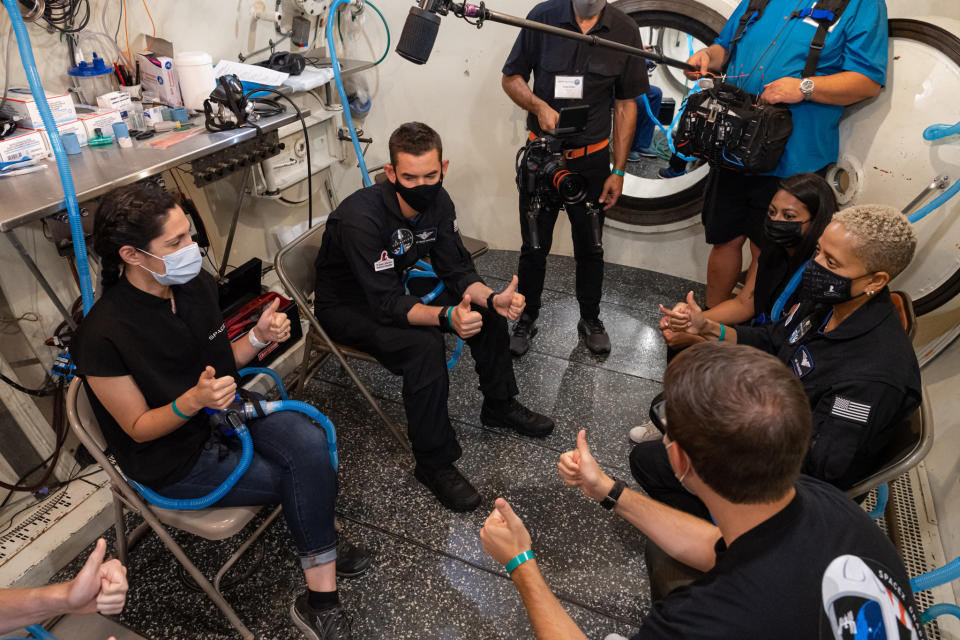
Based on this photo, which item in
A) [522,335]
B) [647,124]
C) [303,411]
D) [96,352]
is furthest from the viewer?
[647,124]

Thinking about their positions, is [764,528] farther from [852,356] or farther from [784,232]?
[784,232]

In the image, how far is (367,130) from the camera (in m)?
3.57

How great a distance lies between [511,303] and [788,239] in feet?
3.02

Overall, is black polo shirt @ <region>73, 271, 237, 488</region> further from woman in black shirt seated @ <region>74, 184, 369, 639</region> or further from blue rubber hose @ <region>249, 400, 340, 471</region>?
blue rubber hose @ <region>249, 400, 340, 471</region>

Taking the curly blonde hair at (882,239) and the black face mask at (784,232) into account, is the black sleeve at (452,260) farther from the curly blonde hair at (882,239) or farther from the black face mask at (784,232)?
the curly blonde hair at (882,239)

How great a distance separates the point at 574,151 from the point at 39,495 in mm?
2395

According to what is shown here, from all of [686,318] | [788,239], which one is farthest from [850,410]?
[788,239]

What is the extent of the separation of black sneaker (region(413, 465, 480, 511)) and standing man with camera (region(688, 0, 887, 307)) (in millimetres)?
1537

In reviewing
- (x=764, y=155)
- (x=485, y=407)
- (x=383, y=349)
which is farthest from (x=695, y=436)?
(x=764, y=155)

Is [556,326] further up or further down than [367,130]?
further down

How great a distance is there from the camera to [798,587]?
0.89 m

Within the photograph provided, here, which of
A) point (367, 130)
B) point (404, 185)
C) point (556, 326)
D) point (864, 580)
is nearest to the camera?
point (864, 580)

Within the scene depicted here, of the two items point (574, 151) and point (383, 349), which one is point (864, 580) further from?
point (574, 151)

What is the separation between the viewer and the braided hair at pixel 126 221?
1.35m
